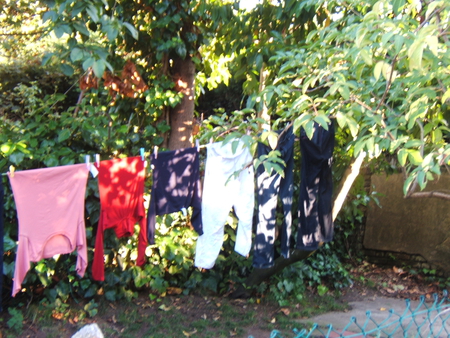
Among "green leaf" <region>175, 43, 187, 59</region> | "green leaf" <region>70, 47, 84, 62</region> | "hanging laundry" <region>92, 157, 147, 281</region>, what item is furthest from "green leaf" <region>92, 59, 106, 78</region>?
"green leaf" <region>175, 43, 187, 59</region>

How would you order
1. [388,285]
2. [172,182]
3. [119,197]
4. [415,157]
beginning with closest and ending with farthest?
[415,157]
[119,197]
[172,182]
[388,285]

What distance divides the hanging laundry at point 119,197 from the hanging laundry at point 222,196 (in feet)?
1.91

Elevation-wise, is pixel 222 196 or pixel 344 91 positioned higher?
pixel 344 91

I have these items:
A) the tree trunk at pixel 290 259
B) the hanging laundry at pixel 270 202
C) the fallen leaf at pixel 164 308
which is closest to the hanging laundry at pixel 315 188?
the hanging laundry at pixel 270 202

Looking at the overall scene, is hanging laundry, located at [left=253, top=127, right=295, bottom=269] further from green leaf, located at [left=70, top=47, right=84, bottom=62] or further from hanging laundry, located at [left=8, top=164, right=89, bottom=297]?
green leaf, located at [left=70, top=47, right=84, bottom=62]

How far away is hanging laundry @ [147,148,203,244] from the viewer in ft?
13.3

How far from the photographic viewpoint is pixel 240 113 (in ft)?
14.5

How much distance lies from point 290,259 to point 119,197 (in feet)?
6.87

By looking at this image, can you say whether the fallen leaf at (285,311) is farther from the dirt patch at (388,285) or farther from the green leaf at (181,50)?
the green leaf at (181,50)

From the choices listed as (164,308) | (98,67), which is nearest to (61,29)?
(98,67)

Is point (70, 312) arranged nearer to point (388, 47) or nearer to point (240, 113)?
point (240, 113)

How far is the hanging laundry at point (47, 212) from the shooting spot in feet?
11.5

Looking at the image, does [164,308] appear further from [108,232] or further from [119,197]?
[119,197]

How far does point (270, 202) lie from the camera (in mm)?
4188
